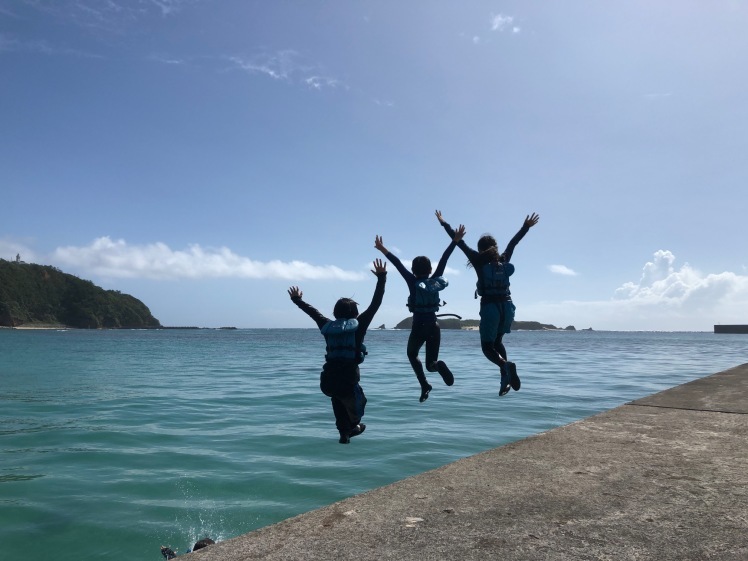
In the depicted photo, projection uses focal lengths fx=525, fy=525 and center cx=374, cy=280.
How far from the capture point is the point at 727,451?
25.2 ft

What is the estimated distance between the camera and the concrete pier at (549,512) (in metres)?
4.56

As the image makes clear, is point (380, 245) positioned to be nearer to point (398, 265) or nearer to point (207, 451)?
point (398, 265)

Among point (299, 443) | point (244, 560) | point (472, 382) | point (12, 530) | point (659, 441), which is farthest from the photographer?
point (472, 382)

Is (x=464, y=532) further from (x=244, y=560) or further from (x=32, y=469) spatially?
(x=32, y=469)

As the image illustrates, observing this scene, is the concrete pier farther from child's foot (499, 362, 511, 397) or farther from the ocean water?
the ocean water

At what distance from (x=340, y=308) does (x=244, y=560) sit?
91.9 inches

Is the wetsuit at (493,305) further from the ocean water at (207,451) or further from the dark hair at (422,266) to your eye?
the ocean water at (207,451)

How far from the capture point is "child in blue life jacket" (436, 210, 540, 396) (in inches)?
208

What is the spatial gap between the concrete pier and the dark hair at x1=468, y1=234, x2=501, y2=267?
256cm

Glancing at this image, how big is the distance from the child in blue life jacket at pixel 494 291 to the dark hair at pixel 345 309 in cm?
133

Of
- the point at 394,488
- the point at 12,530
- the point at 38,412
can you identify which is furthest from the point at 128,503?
the point at 38,412

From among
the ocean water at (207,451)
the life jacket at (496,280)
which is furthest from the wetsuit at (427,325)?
the ocean water at (207,451)

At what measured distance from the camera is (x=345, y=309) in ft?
15.1

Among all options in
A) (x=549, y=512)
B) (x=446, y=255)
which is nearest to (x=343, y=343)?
(x=446, y=255)
